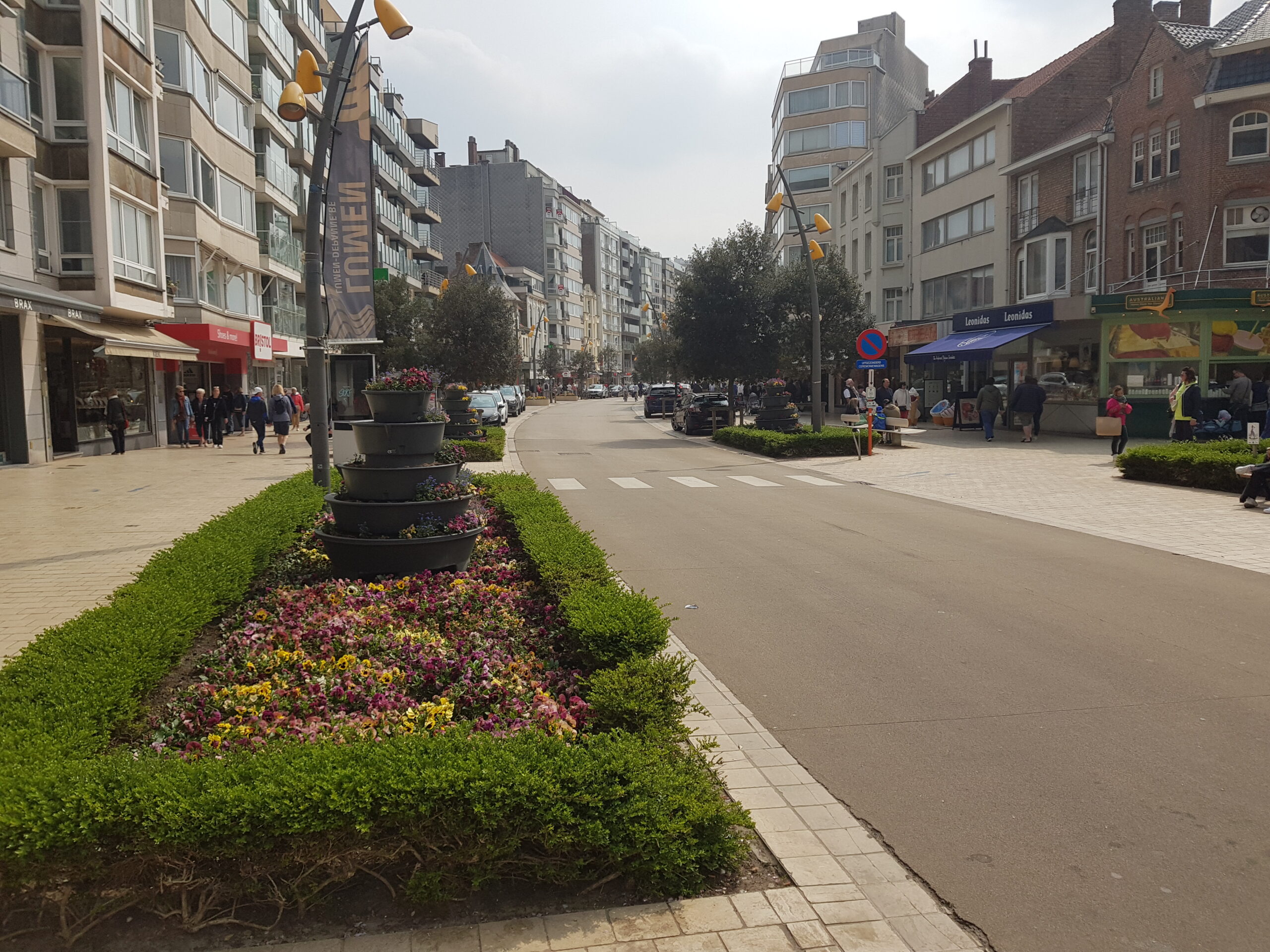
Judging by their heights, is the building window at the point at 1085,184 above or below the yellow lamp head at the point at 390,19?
above

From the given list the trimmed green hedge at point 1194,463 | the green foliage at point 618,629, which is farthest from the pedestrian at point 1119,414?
the green foliage at point 618,629

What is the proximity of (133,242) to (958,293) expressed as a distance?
30301mm

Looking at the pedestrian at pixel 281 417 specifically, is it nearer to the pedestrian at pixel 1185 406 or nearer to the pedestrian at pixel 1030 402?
the pedestrian at pixel 1030 402

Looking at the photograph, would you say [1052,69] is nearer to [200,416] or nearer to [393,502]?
[200,416]

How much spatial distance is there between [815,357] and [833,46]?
50.7 m

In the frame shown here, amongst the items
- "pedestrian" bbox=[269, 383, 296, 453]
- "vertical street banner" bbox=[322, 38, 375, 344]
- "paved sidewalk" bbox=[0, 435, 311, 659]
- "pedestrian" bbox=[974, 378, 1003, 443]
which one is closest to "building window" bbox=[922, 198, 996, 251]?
"pedestrian" bbox=[974, 378, 1003, 443]

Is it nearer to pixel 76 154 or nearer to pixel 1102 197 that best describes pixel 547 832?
pixel 76 154

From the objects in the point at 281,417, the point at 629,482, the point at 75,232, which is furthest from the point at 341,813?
the point at 281,417

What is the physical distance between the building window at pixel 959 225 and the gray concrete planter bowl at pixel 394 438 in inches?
1323

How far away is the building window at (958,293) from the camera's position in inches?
1507

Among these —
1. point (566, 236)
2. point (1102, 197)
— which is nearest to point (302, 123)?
point (1102, 197)

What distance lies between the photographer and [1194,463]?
1559 centimetres

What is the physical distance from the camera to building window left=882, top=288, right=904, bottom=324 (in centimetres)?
4734

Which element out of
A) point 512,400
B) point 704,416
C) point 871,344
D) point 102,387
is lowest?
point 704,416
